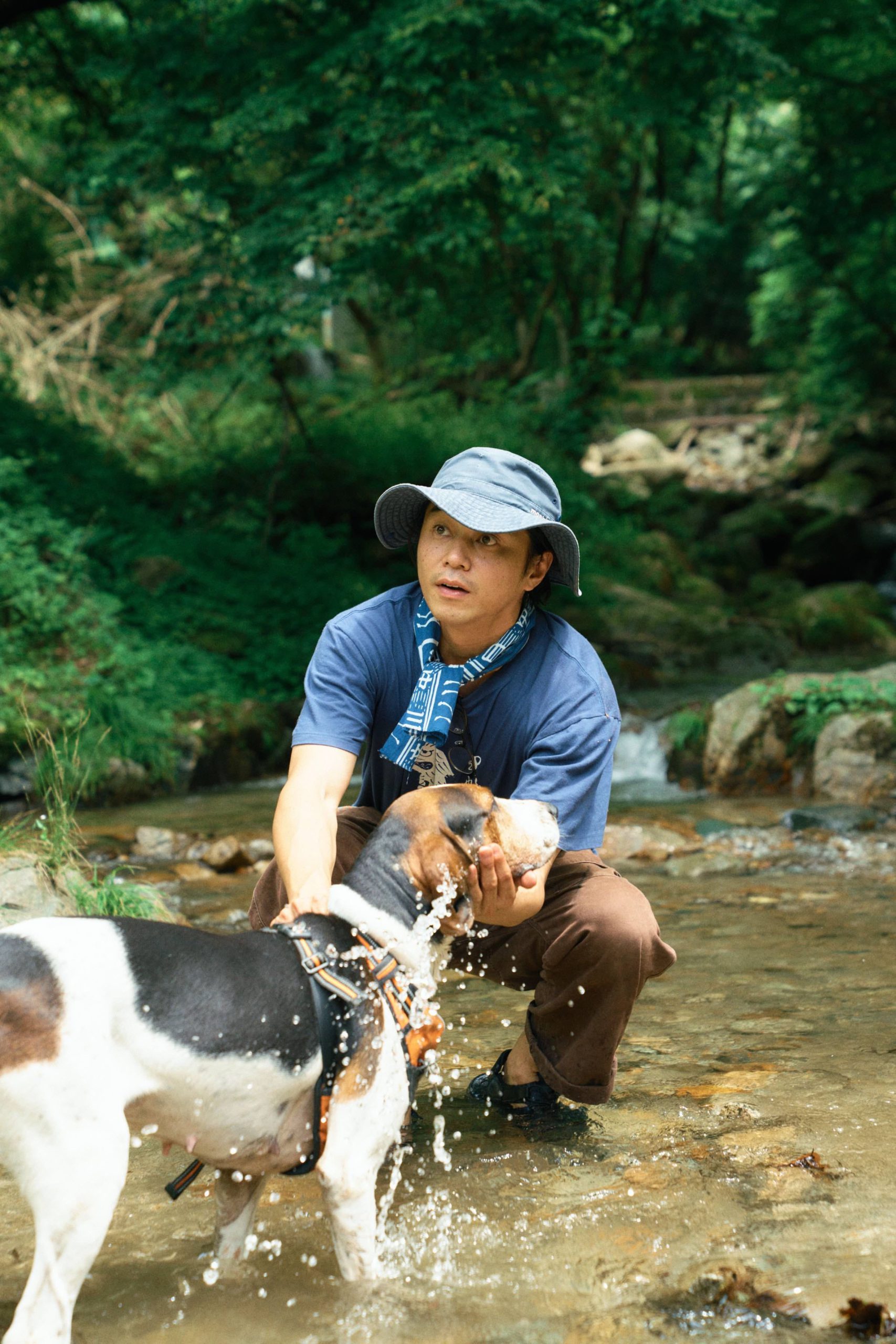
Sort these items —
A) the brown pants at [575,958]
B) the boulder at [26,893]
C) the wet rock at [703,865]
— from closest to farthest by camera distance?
the brown pants at [575,958] → the boulder at [26,893] → the wet rock at [703,865]

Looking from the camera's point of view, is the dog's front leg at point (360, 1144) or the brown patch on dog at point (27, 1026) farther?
the dog's front leg at point (360, 1144)

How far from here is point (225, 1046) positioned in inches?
98.6

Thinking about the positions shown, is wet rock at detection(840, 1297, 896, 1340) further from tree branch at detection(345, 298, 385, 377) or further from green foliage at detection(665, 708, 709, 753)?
tree branch at detection(345, 298, 385, 377)

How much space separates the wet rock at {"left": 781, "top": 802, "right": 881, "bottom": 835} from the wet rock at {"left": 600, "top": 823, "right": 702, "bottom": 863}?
75 centimetres

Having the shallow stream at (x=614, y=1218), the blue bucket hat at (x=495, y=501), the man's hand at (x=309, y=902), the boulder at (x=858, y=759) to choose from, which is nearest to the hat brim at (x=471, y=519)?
the blue bucket hat at (x=495, y=501)

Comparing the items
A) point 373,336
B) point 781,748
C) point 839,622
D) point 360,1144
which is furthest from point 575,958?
point 373,336

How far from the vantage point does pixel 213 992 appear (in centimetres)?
254

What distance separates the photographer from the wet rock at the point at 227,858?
7.34 metres

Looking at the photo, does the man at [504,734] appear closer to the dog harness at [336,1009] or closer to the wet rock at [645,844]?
the dog harness at [336,1009]

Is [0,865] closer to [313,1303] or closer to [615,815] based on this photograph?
[313,1303]

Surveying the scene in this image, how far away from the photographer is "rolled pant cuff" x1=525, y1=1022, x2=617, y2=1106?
3477 millimetres

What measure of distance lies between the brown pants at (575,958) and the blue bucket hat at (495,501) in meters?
0.96

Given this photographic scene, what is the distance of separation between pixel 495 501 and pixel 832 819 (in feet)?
17.8

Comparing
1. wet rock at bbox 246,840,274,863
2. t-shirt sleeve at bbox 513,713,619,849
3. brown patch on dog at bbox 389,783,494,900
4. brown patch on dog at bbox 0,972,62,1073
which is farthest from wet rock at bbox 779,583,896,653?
brown patch on dog at bbox 0,972,62,1073
